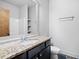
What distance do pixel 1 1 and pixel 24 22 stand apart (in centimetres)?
77

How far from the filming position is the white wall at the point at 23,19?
193 centimetres

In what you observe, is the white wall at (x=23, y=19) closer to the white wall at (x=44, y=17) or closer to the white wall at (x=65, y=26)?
the white wall at (x=44, y=17)

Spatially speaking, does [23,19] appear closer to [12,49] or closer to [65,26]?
[12,49]

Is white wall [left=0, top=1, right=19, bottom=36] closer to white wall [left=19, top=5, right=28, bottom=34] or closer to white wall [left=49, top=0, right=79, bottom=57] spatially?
white wall [left=19, top=5, right=28, bottom=34]

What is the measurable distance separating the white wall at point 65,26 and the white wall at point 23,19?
3.73 ft

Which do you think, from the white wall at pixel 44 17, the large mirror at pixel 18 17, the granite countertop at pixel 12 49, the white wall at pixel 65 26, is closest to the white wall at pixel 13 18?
the large mirror at pixel 18 17

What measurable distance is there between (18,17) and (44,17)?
1205 millimetres

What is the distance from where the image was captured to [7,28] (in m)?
1.54

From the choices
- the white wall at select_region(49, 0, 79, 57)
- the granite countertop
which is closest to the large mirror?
the granite countertop

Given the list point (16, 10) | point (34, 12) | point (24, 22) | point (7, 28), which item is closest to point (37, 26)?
point (34, 12)

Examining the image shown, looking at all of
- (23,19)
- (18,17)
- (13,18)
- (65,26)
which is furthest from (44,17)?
(13,18)

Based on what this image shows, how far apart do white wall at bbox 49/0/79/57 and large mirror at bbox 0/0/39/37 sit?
65 cm

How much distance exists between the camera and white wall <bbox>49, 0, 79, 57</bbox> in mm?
2375

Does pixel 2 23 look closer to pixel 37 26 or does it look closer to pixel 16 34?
pixel 16 34
